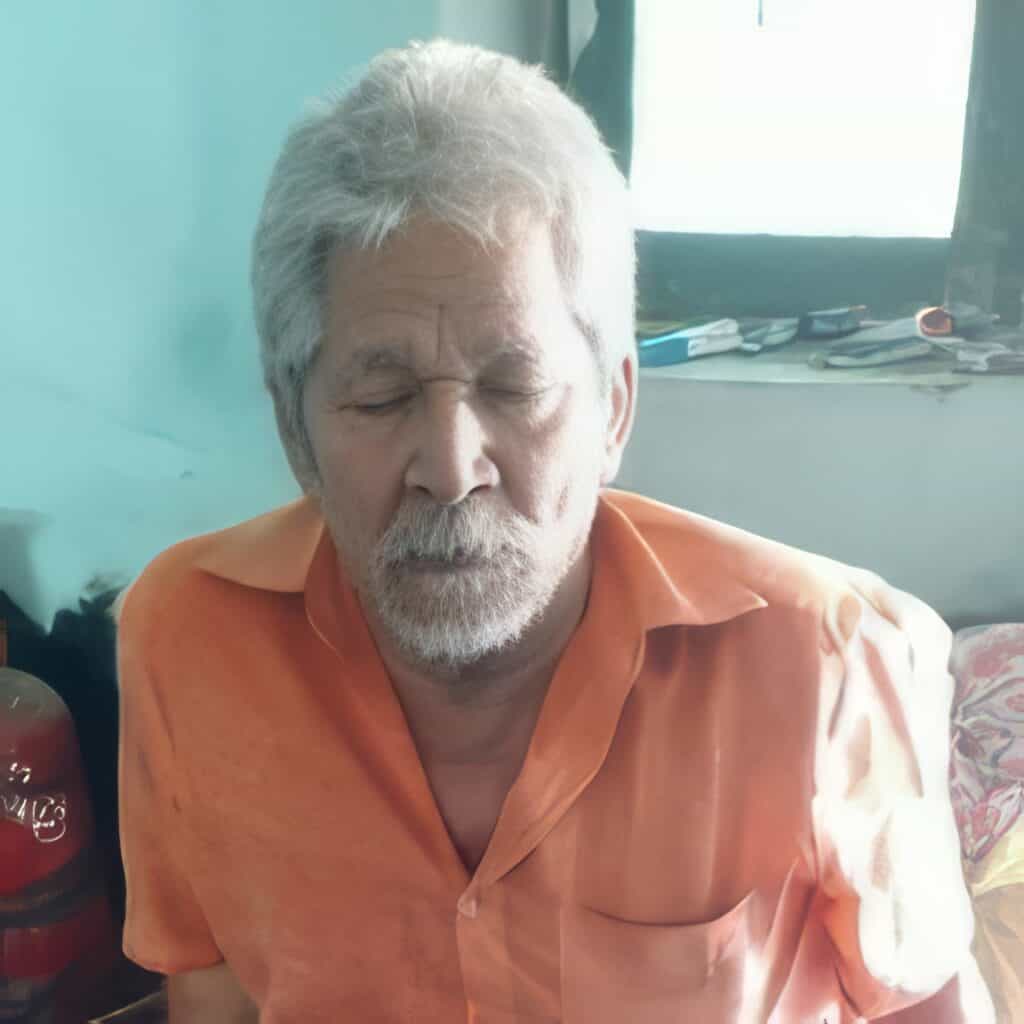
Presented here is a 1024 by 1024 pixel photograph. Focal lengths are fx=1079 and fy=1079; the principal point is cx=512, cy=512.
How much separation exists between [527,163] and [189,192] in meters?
0.36

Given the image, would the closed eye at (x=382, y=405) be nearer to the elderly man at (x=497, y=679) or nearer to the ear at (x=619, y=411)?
the elderly man at (x=497, y=679)

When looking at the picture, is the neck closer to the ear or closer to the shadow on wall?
the ear

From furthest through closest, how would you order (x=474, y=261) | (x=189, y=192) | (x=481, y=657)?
Result: (x=189, y=192)
(x=481, y=657)
(x=474, y=261)

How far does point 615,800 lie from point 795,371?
1.30 ft

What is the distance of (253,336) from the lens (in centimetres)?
91

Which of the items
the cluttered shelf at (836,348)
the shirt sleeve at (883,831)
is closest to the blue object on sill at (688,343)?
the cluttered shelf at (836,348)

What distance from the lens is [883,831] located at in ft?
2.53

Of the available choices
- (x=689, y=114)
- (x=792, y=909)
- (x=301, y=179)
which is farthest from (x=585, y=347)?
(x=792, y=909)

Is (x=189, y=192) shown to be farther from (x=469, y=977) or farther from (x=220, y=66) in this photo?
(x=469, y=977)

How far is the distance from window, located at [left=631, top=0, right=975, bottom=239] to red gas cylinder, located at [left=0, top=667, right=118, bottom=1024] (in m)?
0.68

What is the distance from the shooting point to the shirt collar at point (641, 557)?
0.77m

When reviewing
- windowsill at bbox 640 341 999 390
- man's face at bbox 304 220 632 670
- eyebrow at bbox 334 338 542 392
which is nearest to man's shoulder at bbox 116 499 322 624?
man's face at bbox 304 220 632 670

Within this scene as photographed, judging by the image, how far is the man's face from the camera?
2.13 feet

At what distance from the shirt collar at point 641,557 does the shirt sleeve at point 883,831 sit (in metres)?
0.08
